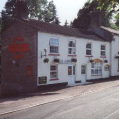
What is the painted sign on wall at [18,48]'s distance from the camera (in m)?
20.5

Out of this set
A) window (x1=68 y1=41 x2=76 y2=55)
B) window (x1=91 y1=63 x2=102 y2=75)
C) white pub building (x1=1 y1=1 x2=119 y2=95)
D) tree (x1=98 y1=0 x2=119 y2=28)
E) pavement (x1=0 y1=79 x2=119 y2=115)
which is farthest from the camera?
window (x1=91 y1=63 x2=102 y2=75)

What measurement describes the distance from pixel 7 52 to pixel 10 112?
12.7 metres

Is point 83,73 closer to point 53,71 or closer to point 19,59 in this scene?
point 53,71

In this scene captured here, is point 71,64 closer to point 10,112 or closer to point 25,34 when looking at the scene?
point 25,34

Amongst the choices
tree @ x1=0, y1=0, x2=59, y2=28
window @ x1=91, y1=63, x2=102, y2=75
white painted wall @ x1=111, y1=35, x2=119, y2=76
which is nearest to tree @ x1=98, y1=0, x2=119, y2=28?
window @ x1=91, y1=63, x2=102, y2=75

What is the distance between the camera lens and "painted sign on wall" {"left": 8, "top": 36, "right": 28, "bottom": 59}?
2055 centimetres

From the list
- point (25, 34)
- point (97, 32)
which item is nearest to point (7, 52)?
point (25, 34)

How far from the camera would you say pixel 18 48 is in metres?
21.0

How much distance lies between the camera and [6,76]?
71.9ft

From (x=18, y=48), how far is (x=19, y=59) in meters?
1.19

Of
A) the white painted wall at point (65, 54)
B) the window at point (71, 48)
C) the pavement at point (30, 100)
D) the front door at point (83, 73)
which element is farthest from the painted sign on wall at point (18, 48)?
the front door at point (83, 73)

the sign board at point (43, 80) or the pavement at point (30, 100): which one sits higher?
the sign board at point (43, 80)

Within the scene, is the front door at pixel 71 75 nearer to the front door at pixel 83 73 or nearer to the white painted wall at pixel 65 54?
the white painted wall at pixel 65 54

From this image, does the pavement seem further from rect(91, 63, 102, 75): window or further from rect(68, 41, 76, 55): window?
rect(91, 63, 102, 75): window
